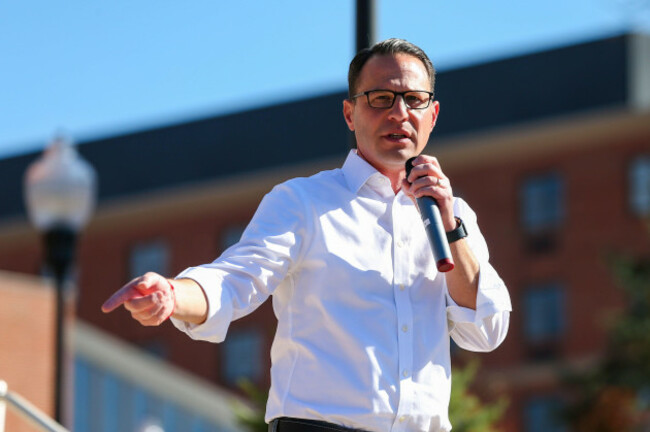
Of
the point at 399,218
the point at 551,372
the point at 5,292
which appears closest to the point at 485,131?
the point at 551,372

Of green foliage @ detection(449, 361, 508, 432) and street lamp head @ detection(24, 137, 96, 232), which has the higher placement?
street lamp head @ detection(24, 137, 96, 232)

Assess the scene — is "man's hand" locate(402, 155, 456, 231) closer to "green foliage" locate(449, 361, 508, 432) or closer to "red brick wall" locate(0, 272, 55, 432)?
"green foliage" locate(449, 361, 508, 432)

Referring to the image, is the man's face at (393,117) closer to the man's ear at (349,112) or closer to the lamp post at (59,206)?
the man's ear at (349,112)

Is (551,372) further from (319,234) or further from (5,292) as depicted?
(319,234)

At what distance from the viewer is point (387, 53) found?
409 cm

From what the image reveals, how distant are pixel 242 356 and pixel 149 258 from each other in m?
5.32

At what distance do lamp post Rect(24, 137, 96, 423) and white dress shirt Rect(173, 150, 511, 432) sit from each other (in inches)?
291

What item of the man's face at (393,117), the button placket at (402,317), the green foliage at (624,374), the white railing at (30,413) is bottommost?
the green foliage at (624,374)

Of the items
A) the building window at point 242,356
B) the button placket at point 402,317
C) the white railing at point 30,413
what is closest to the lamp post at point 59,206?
the white railing at point 30,413

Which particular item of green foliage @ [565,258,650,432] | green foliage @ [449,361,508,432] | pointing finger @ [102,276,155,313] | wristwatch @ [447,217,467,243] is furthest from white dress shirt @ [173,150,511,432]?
green foliage @ [565,258,650,432]

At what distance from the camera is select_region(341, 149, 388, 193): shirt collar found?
13.4ft

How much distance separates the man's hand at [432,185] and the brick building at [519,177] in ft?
111

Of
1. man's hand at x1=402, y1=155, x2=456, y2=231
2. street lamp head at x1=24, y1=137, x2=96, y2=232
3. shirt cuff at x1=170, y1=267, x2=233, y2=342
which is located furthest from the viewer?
street lamp head at x1=24, y1=137, x2=96, y2=232

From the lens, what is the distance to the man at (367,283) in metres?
3.77
